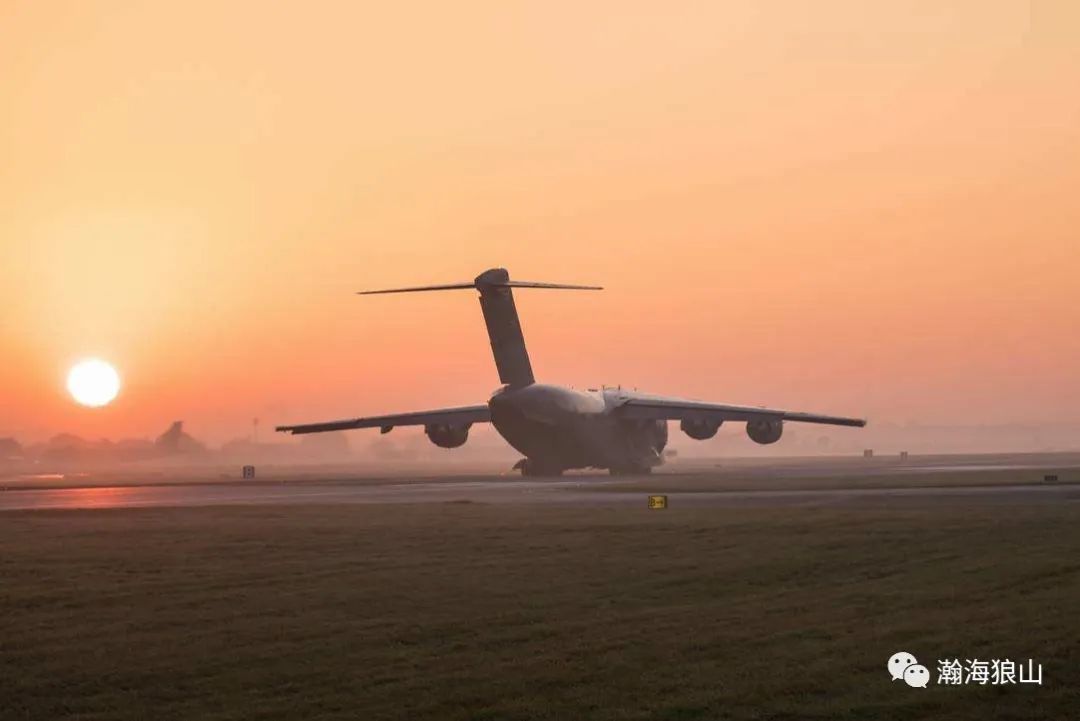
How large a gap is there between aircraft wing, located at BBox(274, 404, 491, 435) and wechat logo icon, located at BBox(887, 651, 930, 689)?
200ft

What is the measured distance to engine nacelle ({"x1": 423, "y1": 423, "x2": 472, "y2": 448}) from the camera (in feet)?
265

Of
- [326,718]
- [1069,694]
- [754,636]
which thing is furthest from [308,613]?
[1069,694]

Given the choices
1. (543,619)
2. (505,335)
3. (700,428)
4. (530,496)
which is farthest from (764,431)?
(543,619)

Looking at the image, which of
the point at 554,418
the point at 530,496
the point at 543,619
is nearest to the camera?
the point at 543,619

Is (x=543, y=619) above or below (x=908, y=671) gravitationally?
above

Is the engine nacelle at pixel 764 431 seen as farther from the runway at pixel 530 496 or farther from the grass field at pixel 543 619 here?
the grass field at pixel 543 619

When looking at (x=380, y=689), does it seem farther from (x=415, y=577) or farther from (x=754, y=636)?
(x=415, y=577)

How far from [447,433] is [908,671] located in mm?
64398

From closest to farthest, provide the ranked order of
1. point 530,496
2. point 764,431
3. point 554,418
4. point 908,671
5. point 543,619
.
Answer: point 908,671 → point 543,619 → point 530,496 → point 554,418 → point 764,431

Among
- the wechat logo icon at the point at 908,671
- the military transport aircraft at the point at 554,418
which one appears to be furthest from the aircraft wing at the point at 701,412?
the wechat logo icon at the point at 908,671

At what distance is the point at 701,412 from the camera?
80688mm

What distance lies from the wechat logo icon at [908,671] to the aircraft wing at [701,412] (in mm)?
61820

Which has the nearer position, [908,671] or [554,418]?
[908,671]

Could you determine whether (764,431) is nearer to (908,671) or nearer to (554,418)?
(554,418)
